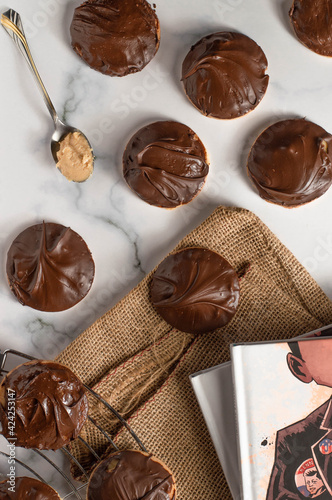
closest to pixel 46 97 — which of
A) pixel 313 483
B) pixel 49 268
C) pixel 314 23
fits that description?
pixel 49 268

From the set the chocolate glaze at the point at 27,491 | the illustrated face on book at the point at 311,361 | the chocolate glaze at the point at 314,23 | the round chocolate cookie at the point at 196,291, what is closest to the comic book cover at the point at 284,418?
the illustrated face on book at the point at 311,361

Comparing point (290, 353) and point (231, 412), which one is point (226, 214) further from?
point (231, 412)

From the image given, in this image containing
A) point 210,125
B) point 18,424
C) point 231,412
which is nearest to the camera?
point 18,424

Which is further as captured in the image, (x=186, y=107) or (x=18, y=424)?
(x=186, y=107)

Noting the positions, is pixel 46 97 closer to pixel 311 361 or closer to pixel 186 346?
pixel 186 346

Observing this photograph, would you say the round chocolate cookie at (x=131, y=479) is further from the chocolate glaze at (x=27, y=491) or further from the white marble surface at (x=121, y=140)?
the white marble surface at (x=121, y=140)

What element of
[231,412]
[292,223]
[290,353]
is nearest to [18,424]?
[231,412]

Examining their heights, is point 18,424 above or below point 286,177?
below

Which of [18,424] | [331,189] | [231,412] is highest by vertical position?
[331,189]
